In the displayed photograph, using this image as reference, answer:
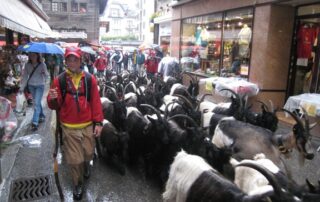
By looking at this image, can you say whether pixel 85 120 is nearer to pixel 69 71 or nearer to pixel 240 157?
pixel 69 71

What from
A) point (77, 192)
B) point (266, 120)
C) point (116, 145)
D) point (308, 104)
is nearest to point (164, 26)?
point (308, 104)

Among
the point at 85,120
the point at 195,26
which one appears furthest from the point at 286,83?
the point at 85,120

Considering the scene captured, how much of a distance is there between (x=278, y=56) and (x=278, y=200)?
6897mm

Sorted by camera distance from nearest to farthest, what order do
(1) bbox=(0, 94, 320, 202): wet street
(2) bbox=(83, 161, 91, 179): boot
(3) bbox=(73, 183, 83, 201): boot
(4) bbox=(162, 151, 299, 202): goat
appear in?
(4) bbox=(162, 151, 299, 202): goat < (3) bbox=(73, 183, 83, 201): boot < (1) bbox=(0, 94, 320, 202): wet street < (2) bbox=(83, 161, 91, 179): boot

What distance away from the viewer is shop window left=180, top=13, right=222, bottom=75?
11.9 metres

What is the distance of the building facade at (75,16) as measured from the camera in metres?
36.0

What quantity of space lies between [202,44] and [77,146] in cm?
995

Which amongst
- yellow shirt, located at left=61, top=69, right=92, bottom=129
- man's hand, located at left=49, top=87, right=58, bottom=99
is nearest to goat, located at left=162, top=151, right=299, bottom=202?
yellow shirt, located at left=61, top=69, right=92, bottom=129

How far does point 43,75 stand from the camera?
7285mm

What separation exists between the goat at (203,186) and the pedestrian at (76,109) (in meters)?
1.25

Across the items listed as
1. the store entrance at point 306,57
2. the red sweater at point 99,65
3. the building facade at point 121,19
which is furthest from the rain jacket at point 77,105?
the building facade at point 121,19

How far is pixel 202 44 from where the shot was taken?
13.2 meters

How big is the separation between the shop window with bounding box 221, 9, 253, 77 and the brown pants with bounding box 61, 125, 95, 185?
6.66m

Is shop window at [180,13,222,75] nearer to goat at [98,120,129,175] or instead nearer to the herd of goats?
the herd of goats
